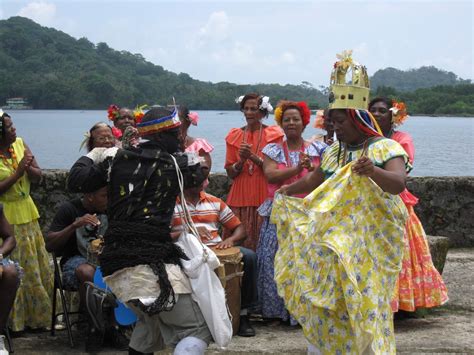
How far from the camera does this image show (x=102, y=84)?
23.3m

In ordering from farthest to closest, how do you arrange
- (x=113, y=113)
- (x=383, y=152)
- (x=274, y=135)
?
1. (x=113, y=113)
2. (x=274, y=135)
3. (x=383, y=152)

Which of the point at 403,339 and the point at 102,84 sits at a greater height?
the point at 102,84

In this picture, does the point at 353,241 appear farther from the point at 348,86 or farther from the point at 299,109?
the point at 299,109

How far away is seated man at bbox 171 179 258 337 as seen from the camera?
6.36 metres

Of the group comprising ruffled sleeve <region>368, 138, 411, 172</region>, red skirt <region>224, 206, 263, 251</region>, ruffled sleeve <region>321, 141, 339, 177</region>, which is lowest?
red skirt <region>224, 206, 263, 251</region>

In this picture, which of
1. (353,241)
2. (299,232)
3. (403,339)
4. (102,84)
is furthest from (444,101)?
(353,241)

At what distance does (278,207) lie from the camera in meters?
5.55

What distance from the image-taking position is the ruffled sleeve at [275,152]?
7105 millimetres

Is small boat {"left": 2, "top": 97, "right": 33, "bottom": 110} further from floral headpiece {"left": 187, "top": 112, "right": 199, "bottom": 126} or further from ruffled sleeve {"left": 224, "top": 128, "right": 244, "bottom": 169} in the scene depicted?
ruffled sleeve {"left": 224, "top": 128, "right": 244, "bottom": 169}

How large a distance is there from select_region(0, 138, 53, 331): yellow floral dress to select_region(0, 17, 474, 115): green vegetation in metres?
7.88

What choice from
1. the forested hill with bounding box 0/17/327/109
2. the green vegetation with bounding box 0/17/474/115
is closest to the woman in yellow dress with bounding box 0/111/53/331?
the green vegetation with bounding box 0/17/474/115

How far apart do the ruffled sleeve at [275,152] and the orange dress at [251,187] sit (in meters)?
0.11

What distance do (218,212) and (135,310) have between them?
1.87m

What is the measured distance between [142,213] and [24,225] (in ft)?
8.32
